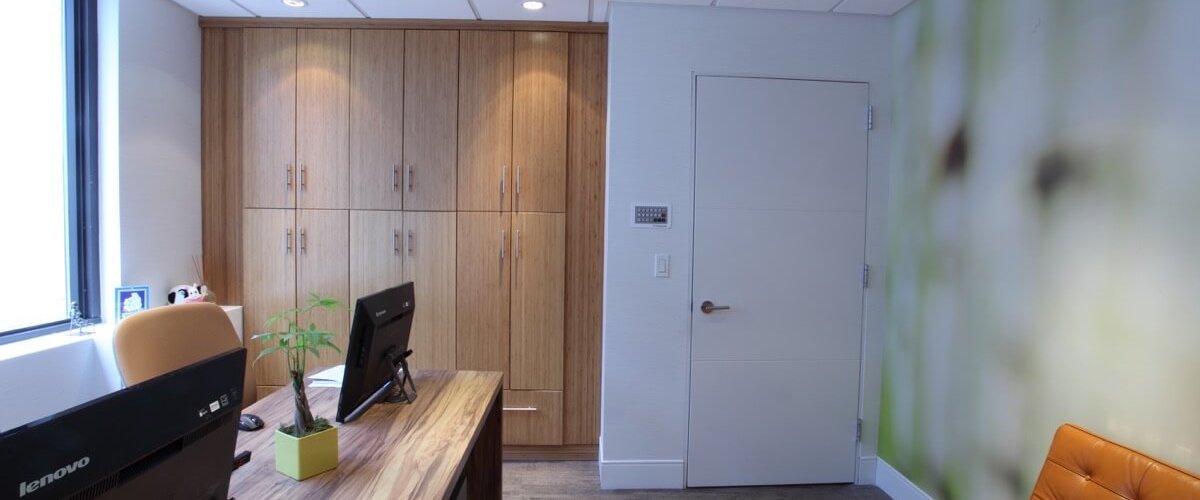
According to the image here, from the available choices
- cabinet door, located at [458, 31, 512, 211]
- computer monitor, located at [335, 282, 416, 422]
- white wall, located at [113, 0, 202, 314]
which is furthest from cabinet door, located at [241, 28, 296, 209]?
computer monitor, located at [335, 282, 416, 422]

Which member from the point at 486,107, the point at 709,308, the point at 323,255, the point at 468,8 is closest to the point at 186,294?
the point at 323,255

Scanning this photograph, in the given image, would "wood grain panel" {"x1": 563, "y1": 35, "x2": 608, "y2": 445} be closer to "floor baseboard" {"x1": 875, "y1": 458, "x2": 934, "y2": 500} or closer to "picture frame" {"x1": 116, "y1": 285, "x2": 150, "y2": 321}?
"floor baseboard" {"x1": 875, "y1": 458, "x2": 934, "y2": 500}

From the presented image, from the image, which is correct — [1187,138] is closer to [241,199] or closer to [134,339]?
[134,339]

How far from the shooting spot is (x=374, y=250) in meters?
3.19

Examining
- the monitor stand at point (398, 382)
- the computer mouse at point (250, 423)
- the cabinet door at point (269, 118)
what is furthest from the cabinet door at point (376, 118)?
the computer mouse at point (250, 423)

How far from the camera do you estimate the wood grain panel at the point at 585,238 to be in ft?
10.4

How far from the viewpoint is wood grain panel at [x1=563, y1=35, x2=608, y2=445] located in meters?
3.17

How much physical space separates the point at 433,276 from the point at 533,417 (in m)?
1.06

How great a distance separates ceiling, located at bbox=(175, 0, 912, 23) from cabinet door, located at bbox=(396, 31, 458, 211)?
179 millimetres

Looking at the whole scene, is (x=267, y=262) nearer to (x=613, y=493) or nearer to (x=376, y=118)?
(x=376, y=118)

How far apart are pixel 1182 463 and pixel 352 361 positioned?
2.48 meters

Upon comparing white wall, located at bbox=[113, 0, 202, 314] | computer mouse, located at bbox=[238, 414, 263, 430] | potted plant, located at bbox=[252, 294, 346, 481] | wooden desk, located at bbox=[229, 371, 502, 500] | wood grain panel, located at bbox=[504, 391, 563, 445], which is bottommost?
wood grain panel, located at bbox=[504, 391, 563, 445]

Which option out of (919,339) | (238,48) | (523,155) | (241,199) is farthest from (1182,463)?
(238,48)

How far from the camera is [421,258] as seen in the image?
10.4 ft
